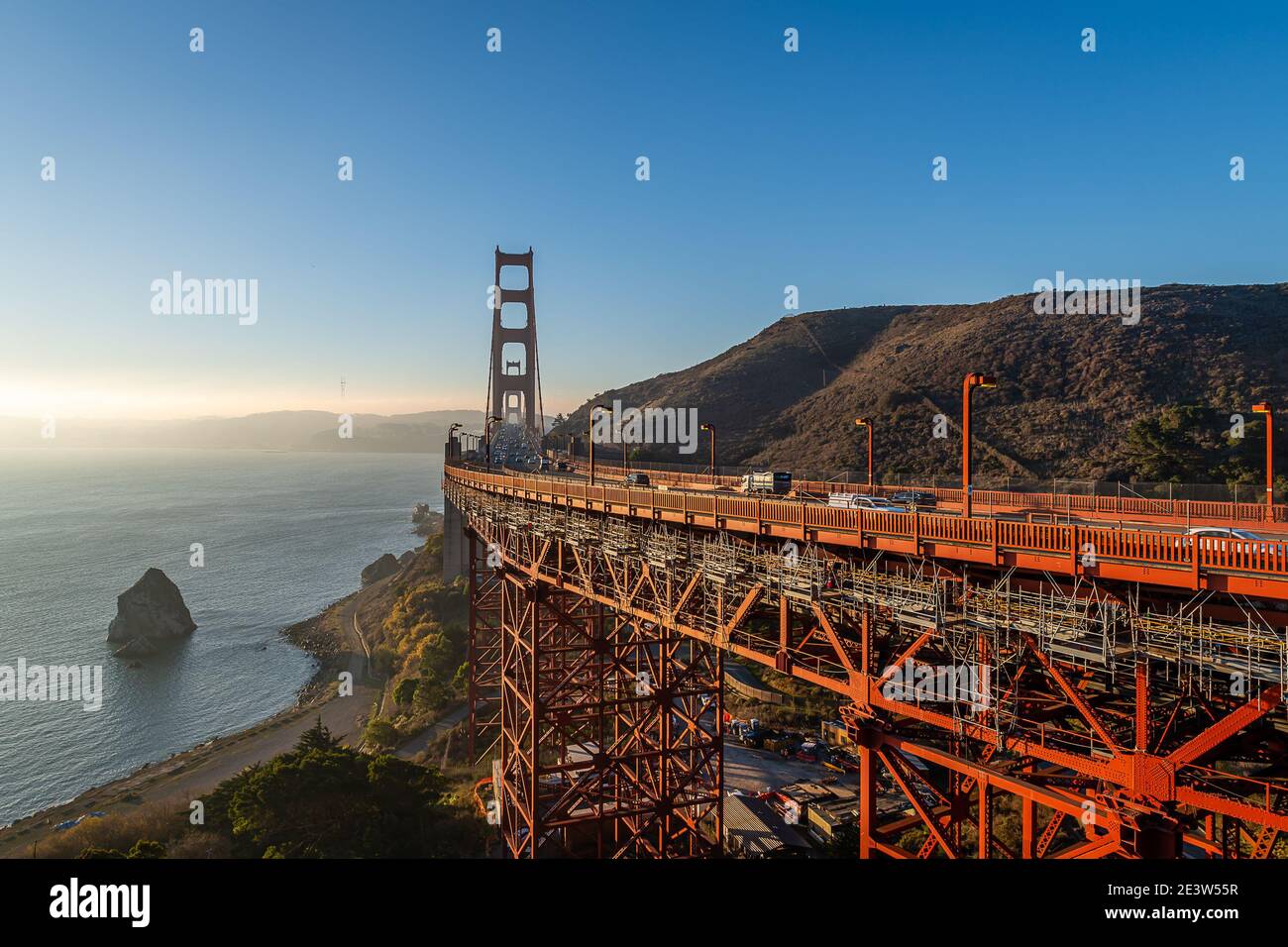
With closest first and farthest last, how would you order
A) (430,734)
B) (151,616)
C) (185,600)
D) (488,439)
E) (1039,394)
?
(430,734) → (488,439) → (1039,394) → (151,616) → (185,600)

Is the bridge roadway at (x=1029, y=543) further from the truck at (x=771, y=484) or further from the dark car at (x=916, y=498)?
the truck at (x=771, y=484)

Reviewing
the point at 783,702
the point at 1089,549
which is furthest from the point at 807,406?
the point at 1089,549

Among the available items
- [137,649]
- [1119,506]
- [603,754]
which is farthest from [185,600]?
[1119,506]

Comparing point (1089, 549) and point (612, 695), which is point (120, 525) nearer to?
point (612, 695)

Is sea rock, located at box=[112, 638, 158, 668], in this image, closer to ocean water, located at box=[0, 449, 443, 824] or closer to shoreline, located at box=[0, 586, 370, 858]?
ocean water, located at box=[0, 449, 443, 824]

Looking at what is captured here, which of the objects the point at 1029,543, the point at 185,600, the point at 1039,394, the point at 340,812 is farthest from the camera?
the point at 185,600

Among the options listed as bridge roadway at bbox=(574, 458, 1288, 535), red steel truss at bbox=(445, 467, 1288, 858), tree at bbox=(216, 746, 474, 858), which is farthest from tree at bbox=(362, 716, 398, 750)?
bridge roadway at bbox=(574, 458, 1288, 535)

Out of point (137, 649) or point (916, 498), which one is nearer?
point (916, 498)

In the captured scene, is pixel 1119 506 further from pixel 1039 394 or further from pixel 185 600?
pixel 185 600
